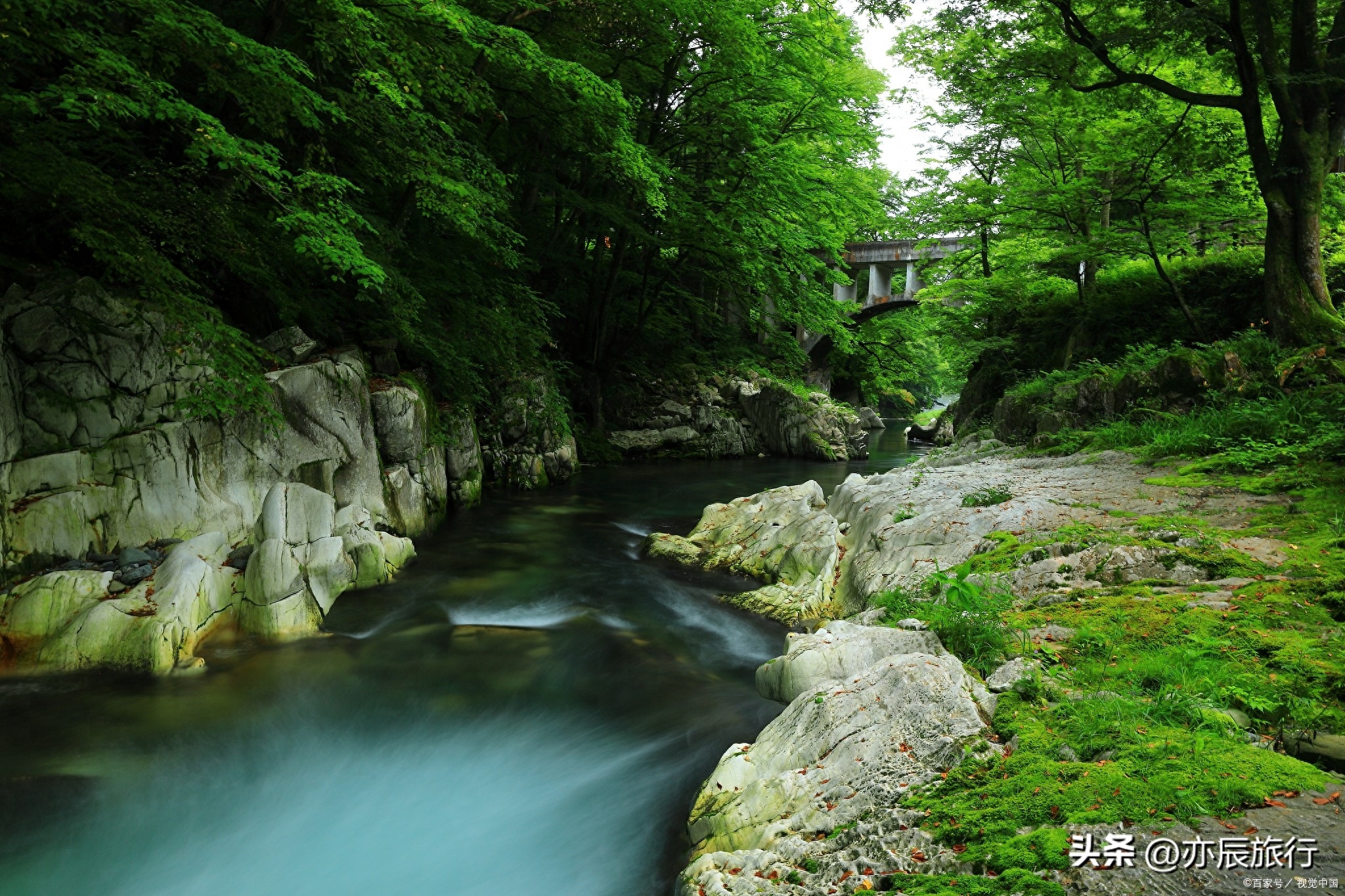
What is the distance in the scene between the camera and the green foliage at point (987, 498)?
6.91 metres

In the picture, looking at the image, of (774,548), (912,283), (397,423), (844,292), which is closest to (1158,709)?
(774,548)

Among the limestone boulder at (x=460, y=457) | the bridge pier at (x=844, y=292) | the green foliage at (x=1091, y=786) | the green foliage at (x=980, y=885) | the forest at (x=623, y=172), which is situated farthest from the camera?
the bridge pier at (x=844, y=292)

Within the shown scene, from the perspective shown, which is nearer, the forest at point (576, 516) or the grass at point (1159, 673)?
the grass at point (1159, 673)

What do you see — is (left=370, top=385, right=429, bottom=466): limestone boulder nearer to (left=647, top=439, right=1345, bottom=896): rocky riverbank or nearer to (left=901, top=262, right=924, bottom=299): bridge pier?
(left=647, top=439, right=1345, bottom=896): rocky riverbank

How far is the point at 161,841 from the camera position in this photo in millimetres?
4277

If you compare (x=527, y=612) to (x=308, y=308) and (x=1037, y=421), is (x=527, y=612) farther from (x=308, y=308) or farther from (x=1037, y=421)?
(x=1037, y=421)

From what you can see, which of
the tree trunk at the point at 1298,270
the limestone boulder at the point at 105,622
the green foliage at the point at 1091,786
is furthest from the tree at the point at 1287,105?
the limestone boulder at the point at 105,622

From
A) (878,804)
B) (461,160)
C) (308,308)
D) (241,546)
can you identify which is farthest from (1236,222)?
Answer: (241,546)

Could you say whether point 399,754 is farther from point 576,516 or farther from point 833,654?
point 576,516

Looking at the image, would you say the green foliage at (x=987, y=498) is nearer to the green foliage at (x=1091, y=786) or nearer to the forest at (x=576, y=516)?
the forest at (x=576, y=516)

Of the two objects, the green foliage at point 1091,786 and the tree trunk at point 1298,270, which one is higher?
the tree trunk at point 1298,270

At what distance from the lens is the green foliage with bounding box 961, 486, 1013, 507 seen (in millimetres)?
A: 6906

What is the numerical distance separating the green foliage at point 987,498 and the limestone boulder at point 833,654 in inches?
103

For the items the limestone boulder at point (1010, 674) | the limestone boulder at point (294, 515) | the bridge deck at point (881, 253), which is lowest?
the limestone boulder at point (1010, 674)
